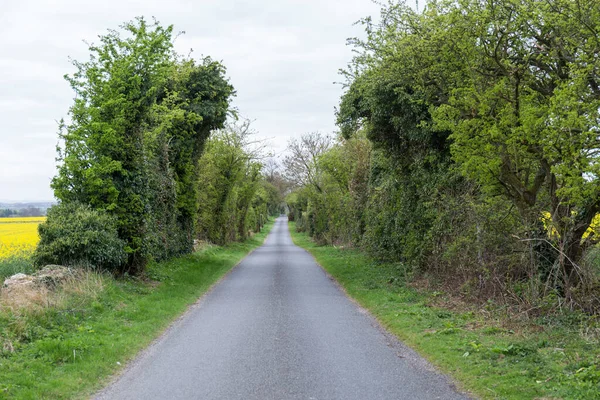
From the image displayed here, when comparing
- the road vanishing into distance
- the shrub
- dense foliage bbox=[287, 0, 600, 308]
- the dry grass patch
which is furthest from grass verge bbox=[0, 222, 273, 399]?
dense foliage bbox=[287, 0, 600, 308]

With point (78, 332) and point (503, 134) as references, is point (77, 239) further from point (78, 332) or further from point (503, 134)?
point (503, 134)

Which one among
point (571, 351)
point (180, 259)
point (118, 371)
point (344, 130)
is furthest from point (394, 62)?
point (180, 259)

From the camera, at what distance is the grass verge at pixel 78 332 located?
6977 mm

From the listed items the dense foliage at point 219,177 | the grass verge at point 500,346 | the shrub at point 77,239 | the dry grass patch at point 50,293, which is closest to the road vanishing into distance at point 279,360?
the grass verge at point 500,346

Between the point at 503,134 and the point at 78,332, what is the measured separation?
8.85 meters

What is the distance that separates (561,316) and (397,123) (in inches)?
381

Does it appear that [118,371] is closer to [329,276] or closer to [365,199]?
[329,276]

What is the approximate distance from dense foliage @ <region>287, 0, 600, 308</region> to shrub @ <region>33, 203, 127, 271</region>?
29.7 ft

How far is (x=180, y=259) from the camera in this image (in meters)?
24.8

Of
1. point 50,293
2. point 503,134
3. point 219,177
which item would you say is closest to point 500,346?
point 503,134

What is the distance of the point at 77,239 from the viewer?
14172mm

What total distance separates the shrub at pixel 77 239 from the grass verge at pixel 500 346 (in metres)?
7.33

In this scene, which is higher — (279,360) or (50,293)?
(50,293)

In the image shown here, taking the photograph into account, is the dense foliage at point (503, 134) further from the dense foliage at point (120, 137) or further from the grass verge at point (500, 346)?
the dense foliage at point (120, 137)
